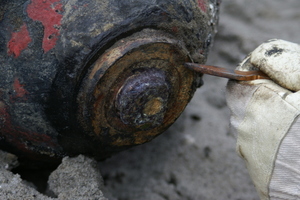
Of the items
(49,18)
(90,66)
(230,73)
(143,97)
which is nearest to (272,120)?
(230,73)

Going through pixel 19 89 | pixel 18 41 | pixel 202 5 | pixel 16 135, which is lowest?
pixel 16 135

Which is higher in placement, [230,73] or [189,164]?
[230,73]

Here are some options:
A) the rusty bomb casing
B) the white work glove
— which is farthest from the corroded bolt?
the white work glove

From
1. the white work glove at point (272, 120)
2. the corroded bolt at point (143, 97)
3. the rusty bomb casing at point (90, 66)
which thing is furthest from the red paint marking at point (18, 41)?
the white work glove at point (272, 120)

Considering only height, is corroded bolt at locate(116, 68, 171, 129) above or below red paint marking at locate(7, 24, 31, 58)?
below

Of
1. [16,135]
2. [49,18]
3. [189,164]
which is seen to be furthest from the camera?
[189,164]

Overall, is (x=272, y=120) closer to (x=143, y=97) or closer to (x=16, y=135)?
(x=143, y=97)

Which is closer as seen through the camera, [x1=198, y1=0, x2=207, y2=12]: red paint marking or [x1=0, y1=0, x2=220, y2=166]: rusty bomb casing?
[x1=0, y1=0, x2=220, y2=166]: rusty bomb casing

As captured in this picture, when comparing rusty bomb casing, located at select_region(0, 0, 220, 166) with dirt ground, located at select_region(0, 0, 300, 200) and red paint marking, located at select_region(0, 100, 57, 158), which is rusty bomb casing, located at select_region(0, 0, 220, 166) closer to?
red paint marking, located at select_region(0, 100, 57, 158)
